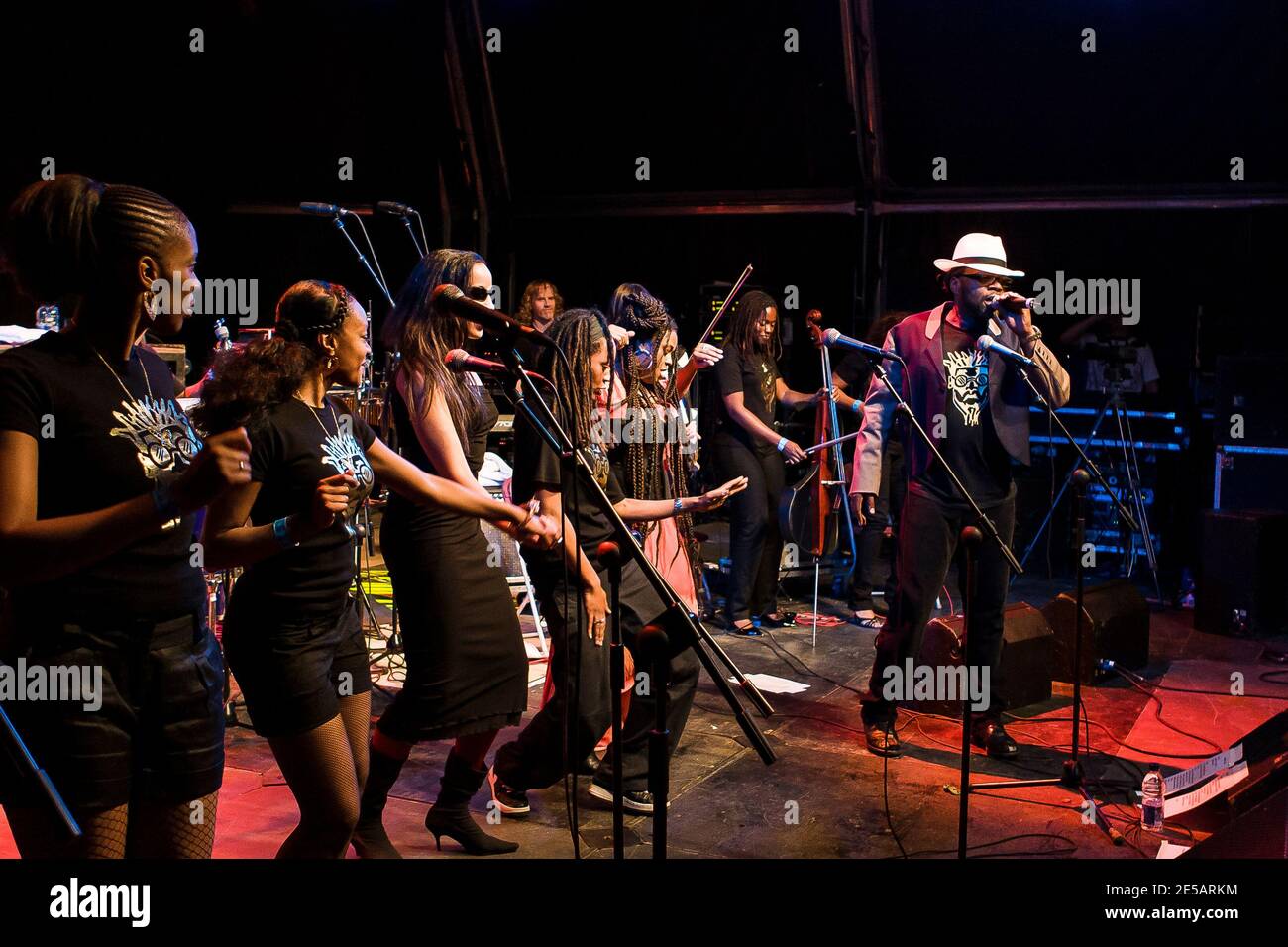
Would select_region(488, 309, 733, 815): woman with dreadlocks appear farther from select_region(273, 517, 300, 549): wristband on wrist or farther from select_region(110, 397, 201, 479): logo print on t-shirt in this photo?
select_region(110, 397, 201, 479): logo print on t-shirt

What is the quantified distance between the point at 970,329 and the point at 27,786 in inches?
162

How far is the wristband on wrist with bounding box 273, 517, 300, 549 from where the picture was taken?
2.44 meters

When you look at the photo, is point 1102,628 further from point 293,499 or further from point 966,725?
point 293,499

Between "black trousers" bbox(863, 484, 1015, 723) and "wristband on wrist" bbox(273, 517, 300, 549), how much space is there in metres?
3.11

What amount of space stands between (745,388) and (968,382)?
2385mm

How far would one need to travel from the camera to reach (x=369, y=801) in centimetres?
351

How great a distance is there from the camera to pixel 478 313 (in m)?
2.71

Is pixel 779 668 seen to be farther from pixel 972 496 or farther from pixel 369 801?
pixel 369 801

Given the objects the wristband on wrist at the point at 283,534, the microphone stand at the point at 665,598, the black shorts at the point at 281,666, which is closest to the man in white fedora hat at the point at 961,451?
the microphone stand at the point at 665,598

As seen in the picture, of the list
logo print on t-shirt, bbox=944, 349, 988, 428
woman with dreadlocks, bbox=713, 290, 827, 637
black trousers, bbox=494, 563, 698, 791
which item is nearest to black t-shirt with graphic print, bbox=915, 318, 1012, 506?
logo print on t-shirt, bbox=944, 349, 988, 428

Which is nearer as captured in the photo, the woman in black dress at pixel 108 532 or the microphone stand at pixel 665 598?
the woman in black dress at pixel 108 532

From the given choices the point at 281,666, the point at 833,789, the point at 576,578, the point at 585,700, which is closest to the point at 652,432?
the point at 576,578

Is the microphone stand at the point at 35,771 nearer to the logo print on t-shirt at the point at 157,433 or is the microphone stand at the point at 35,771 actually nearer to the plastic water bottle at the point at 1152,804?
the logo print on t-shirt at the point at 157,433

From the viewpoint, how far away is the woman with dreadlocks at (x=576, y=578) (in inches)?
147
